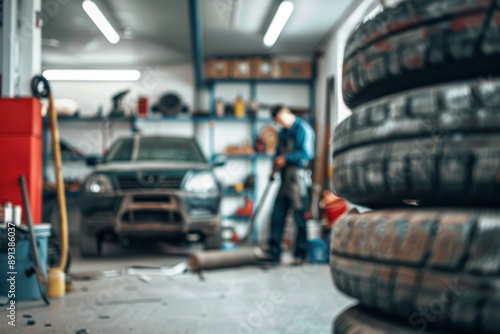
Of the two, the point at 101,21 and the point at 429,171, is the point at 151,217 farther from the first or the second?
the point at 429,171

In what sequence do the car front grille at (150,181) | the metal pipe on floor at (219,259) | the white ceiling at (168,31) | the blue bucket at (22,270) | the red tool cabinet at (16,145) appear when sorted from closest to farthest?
the blue bucket at (22,270) < the red tool cabinet at (16,145) < the metal pipe on floor at (219,259) < the car front grille at (150,181) < the white ceiling at (168,31)

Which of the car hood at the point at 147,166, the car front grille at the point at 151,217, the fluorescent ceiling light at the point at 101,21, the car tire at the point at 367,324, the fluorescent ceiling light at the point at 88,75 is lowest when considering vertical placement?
the car front grille at the point at 151,217

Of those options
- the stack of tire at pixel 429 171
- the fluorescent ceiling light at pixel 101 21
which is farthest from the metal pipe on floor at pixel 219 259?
the fluorescent ceiling light at pixel 101 21

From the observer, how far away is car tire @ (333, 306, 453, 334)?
115 centimetres

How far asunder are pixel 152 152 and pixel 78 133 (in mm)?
3648

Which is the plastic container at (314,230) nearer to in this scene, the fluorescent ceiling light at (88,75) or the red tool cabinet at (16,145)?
the red tool cabinet at (16,145)

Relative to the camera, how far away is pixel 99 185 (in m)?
5.03

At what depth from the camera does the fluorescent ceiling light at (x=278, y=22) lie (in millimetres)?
6448

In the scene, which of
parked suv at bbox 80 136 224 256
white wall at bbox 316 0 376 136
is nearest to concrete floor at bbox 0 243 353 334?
parked suv at bbox 80 136 224 256

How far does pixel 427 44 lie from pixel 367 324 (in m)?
0.66

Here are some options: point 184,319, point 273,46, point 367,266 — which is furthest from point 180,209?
point 273,46

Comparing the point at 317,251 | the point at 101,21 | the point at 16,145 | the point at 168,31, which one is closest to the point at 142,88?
the point at 168,31

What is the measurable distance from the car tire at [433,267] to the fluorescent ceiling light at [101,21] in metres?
5.67

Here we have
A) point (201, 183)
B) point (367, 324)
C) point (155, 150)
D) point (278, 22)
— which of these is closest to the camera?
point (367, 324)
